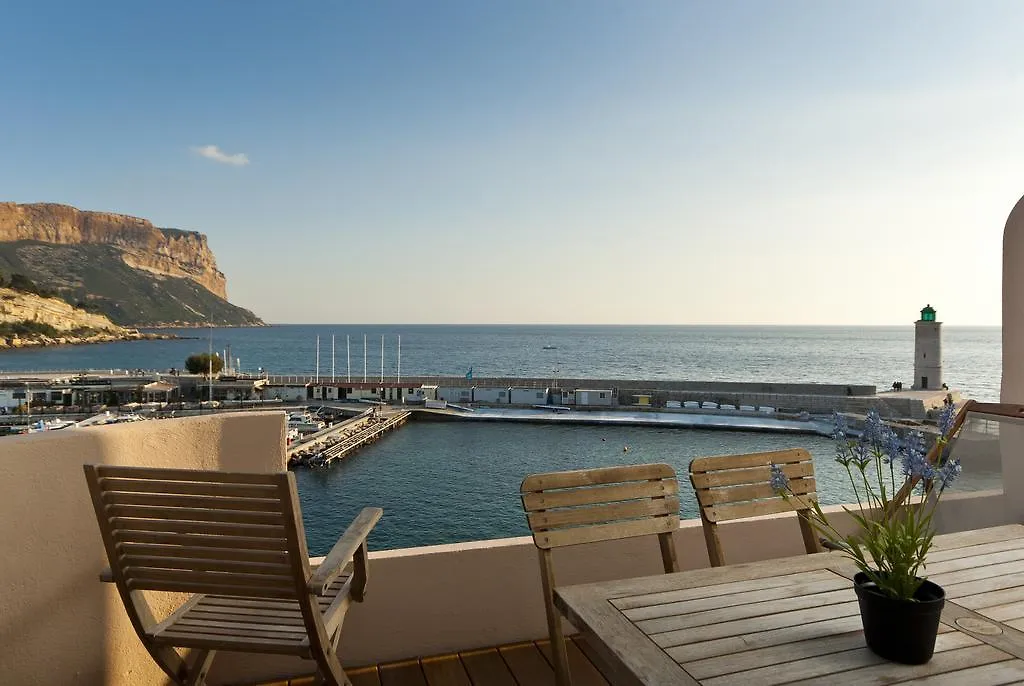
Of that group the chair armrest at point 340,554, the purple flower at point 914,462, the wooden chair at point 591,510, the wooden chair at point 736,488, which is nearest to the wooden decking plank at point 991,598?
the purple flower at point 914,462

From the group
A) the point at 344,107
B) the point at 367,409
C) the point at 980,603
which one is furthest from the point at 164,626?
the point at 367,409

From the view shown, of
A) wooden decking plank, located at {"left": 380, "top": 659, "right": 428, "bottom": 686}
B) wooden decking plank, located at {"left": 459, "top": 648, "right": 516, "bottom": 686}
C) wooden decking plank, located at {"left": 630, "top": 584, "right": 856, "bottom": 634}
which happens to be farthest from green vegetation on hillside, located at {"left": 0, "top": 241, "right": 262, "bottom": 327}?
wooden decking plank, located at {"left": 630, "top": 584, "right": 856, "bottom": 634}

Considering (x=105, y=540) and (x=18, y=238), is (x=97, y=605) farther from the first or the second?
(x=18, y=238)

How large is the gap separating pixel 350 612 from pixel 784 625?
4.75 feet

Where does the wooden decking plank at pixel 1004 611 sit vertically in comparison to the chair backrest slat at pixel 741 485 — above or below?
below

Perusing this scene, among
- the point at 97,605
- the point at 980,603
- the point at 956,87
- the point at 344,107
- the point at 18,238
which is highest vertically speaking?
the point at 18,238

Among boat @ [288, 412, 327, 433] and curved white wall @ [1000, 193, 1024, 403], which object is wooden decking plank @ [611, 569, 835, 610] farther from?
boat @ [288, 412, 327, 433]

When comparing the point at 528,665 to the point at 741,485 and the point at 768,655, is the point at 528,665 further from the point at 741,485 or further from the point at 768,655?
the point at 768,655

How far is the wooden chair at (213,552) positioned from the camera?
1.25m

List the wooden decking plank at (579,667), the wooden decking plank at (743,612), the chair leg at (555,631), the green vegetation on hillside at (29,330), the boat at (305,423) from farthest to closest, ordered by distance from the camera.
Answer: the green vegetation on hillside at (29,330) < the boat at (305,423) < the wooden decking plank at (579,667) < the chair leg at (555,631) < the wooden decking plank at (743,612)

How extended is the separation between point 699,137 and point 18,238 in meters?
132

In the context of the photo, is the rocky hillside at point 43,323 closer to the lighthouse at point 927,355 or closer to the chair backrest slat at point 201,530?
the lighthouse at point 927,355

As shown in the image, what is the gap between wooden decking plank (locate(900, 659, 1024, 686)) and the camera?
92 cm

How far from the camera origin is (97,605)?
5.32 ft
